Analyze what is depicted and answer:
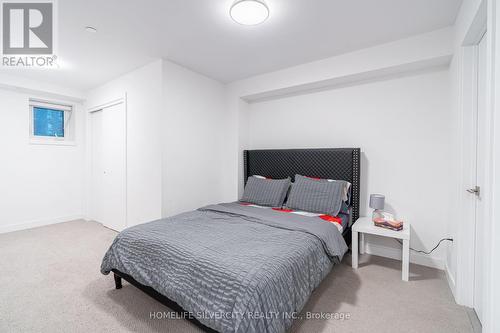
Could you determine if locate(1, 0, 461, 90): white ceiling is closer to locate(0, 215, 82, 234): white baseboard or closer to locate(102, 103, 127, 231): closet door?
locate(102, 103, 127, 231): closet door

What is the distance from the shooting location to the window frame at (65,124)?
3915mm

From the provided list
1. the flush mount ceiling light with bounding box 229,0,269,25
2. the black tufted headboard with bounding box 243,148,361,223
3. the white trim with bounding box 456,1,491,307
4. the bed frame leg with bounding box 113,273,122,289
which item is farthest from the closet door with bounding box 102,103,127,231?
the white trim with bounding box 456,1,491,307

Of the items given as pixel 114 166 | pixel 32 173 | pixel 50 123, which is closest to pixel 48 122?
pixel 50 123

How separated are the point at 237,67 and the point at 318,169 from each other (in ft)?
5.98

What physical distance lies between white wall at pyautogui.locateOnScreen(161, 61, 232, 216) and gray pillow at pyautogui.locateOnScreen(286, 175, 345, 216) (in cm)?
131

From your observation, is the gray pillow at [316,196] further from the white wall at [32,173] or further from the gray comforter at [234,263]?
the white wall at [32,173]

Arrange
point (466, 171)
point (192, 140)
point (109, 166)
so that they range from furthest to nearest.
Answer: point (109, 166), point (192, 140), point (466, 171)

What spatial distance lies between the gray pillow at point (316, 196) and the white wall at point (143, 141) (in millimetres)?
1744

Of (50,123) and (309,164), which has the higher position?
(50,123)

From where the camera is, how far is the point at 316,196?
2.70 metres

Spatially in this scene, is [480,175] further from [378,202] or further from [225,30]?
[225,30]

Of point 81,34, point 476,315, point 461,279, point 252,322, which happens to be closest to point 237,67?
point 81,34

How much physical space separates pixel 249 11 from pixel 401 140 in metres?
2.20

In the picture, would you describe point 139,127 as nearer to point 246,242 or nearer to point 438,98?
point 246,242
